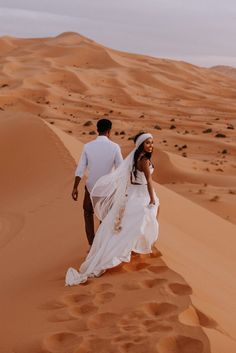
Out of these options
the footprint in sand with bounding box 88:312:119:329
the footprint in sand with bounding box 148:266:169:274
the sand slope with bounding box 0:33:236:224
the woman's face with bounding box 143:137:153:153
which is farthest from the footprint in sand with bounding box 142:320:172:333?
the sand slope with bounding box 0:33:236:224

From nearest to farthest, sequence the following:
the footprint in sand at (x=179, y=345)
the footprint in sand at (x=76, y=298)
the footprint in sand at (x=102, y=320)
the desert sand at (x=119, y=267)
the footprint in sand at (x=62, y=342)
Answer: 1. the footprint in sand at (x=179, y=345)
2. the footprint in sand at (x=62, y=342)
3. the desert sand at (x=119, y=267)
4. the footprint in sand at (x=102, y=320)
5. the footprint in sand at (x=76, y=298)

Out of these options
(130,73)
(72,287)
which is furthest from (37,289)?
(130,73)

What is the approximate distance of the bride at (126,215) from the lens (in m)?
5.49

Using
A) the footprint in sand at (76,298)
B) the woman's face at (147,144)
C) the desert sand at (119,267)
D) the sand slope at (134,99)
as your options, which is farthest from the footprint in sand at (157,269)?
the sand slope at (134,99)

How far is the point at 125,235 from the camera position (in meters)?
5.57

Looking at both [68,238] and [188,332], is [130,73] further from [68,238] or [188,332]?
[188,332]

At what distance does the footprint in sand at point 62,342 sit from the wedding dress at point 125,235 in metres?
1.02

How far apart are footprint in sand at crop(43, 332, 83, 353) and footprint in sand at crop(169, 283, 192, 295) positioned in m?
0.94

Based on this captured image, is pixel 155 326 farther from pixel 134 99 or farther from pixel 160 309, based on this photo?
pixel 134 99

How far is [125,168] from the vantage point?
5641mm

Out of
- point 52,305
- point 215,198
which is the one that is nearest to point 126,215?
point 52,305

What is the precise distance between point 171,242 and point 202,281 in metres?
1.32

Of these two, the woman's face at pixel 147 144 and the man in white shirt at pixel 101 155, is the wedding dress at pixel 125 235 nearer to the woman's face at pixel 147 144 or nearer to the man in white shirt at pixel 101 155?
the woman's face at pixel 147 144

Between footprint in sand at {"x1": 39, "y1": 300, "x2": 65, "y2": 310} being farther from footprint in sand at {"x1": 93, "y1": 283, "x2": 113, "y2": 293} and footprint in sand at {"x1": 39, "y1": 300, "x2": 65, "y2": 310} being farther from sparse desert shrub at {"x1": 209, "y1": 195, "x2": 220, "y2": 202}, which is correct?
sparse desert shrub at {"x1": 209, "y1": 195, "x2": 220, "y2": 202}
